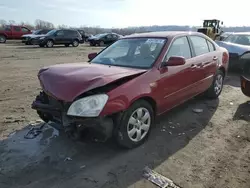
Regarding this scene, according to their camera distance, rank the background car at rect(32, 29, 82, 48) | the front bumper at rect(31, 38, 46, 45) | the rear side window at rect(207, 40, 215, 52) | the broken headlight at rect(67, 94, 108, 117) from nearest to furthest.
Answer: the broken headlight at rect(67, 94, 108, 117), the rear side window at rect(207, 40, 215, 52), the front bumper at rect(31, 38, 46, 45), the background car at rect(32, 29, 82, 48)

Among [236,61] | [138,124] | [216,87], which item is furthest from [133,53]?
[236,61]

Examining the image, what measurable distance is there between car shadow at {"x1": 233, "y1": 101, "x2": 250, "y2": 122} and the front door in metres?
1.09

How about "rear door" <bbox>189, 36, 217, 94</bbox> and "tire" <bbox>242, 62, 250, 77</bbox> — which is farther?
"tire" <bbox>242, 62, 250, 77</bbox>

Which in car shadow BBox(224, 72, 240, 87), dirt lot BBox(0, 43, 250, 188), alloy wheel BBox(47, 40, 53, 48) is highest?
alloy wheel BBox(47, 40, 53, 48)

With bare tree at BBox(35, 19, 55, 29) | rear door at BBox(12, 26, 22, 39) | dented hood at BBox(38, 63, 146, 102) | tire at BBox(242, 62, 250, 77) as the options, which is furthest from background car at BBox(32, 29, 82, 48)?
bare tree at BBox(35, 19, 55, 29)

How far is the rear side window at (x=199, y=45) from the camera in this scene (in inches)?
202

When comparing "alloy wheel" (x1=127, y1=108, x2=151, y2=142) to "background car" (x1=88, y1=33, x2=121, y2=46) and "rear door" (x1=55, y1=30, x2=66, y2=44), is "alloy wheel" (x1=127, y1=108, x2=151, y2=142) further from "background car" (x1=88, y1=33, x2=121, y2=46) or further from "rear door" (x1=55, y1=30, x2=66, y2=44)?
"background car" (x1=88, y1=33, x2=121, y2=46)

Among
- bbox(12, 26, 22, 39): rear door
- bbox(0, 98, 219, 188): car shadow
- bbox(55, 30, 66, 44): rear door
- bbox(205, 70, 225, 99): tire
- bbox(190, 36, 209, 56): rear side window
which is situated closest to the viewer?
bbox(0, 98, 219, 188): car shadow

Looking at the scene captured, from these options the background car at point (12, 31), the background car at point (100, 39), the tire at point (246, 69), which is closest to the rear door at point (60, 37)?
the background car at point (100, 39)

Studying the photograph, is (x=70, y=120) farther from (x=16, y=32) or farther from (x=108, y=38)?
(x=16, y=32)

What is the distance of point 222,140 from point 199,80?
1.46m

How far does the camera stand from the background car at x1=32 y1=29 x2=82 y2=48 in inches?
906

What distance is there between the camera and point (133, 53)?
4453 millimetres

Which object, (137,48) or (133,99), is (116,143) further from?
(137,48)
